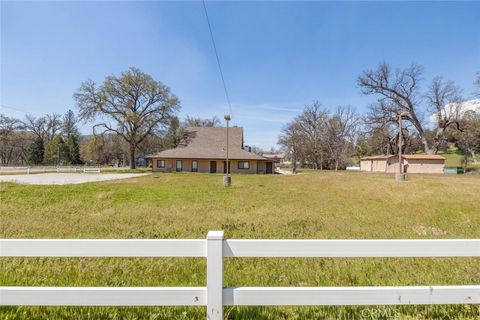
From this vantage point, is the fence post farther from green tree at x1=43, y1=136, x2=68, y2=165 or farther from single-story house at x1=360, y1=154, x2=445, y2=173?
green tree at x1=43, y1=136, x2=68, y2=165

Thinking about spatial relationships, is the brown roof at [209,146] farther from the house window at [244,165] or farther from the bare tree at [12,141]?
the bare tree at [12,141]

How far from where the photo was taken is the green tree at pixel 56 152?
190 ft

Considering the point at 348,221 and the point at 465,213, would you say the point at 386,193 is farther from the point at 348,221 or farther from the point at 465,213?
the point at 348,221

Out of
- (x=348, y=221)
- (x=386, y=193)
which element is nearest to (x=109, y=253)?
(x=348, y=221)

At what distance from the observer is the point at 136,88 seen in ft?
139

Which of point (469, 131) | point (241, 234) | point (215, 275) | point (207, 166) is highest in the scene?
point (469, 131)

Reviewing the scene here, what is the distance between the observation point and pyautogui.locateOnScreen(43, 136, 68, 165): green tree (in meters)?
58.0

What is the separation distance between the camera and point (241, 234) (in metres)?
6.09

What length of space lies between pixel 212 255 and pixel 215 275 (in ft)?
0.60

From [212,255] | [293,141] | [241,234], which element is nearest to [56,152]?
[293,141]

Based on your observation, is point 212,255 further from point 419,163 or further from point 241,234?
point 419,163

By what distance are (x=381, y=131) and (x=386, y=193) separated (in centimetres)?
3698

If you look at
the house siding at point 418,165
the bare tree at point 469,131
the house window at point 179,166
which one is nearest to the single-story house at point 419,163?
the house siding at point 418,165

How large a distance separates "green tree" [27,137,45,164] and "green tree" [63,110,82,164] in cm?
600
